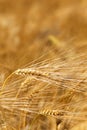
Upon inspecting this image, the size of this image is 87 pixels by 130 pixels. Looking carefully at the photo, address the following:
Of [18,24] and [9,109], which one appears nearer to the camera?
[9,109]

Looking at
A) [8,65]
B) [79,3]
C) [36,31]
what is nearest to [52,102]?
[8,65]

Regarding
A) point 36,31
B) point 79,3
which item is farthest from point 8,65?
point 79,3

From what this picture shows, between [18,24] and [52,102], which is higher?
[18,24]

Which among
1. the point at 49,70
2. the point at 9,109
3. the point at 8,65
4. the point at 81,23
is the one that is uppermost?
the point at 81,23

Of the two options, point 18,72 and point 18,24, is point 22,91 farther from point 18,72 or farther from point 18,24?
point 18,24

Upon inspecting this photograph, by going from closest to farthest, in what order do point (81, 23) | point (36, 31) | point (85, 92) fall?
1. point (85, 92)
2. point (81, 23)
3. point (36, 31)

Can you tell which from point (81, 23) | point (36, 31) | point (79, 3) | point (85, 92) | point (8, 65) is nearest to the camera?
point (85, 92)

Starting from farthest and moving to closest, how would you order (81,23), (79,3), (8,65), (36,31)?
1. (79,3)
2. (36,31)
3. (81,23)
4. (8,65)

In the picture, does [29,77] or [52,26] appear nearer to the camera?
[29,77]

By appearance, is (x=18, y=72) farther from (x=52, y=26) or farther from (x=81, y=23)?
(x=52, y=26)
